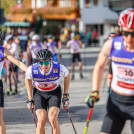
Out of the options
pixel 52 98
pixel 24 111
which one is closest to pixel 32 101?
pixel 52 98

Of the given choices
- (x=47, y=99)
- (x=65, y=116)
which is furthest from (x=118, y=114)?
(x=65, y=116)

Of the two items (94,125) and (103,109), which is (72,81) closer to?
(103,109)

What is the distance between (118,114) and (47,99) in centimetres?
205

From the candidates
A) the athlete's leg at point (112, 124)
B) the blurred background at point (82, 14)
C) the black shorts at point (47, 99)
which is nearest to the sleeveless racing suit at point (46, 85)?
the black shorts at point (47, 99)

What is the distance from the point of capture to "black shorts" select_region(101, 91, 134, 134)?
14.5ft

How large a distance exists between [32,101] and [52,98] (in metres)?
0.32

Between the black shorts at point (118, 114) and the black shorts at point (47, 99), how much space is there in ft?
5.70

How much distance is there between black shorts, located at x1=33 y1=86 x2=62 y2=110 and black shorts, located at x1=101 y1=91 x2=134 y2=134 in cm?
174

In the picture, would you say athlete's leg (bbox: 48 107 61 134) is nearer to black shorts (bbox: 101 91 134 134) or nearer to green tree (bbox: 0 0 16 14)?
black shorts (bbox: 101 91 134 134)

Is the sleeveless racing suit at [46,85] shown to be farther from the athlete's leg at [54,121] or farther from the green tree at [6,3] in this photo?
the green tree at [6,3]

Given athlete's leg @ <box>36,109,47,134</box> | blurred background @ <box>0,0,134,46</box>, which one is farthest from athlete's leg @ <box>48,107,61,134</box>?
blurred background @ <box>0,0,134,46</box>

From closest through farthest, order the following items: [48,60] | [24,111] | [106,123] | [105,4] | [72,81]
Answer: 1. [106,123]
2. [48,60]
3. [24,111]
4. [72,81]
5. [105,4]

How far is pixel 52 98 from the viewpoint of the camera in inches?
247

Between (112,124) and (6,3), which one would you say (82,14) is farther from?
(112,124)
